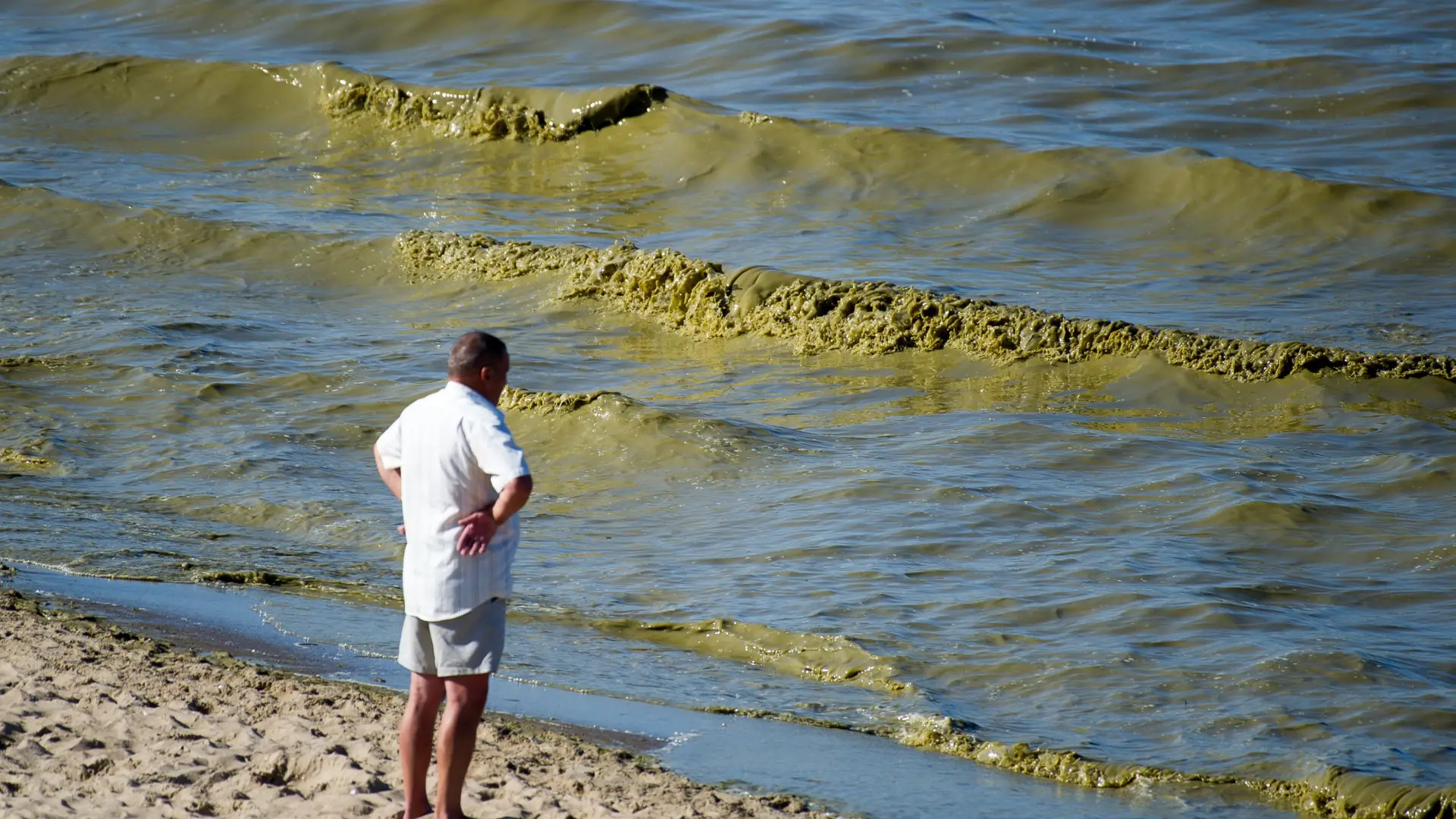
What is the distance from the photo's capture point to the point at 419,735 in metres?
4.00

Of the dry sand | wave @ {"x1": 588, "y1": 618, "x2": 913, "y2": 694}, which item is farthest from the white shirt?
wave @ {"x1": 588, "y1": 618, "x2": 913, "y2": 694}

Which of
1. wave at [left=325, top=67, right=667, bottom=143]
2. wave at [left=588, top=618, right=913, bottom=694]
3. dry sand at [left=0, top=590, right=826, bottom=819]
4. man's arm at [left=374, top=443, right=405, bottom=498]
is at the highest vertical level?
wave at [left=325, top=67, right=667, bottom=143]

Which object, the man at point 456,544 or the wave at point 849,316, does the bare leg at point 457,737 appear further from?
the wave at point 849,316

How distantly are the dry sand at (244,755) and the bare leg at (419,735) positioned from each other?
0.16 meters

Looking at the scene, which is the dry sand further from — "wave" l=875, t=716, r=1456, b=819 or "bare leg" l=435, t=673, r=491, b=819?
"wave" l=875, t=716, r=1456, b=819

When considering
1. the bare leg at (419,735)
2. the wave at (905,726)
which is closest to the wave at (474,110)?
the wave at (905,726)

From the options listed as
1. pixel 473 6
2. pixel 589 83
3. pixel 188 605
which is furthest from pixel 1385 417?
pixel 473 6

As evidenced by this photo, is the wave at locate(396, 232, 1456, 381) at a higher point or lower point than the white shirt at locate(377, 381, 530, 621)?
lower

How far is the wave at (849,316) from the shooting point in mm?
9562

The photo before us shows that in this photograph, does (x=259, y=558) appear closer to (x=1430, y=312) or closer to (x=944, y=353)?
(x=944, y=353)

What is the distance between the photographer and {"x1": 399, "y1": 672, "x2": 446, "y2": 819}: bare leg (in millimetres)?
3945

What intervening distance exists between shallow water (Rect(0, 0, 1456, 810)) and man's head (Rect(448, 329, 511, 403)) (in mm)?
1933

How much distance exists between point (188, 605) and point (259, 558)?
2.41ft

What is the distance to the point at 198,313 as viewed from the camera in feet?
38.2
